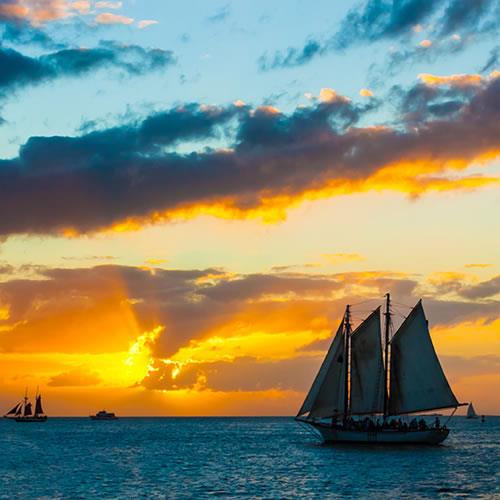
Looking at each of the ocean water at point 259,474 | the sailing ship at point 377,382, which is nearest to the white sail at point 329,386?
the sailing ship at point 377,382

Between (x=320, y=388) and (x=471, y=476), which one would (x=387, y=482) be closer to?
(x=471, y=476)

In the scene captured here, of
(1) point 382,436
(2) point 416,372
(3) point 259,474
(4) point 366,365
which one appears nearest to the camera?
(3) point 259,474

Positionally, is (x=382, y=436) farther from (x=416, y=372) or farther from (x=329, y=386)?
(x=329, y=386)

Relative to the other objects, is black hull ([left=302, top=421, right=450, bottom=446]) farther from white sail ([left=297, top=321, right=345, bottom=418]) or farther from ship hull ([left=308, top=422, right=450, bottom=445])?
white sail ([left=297, top=321, right=345, bottom=418])

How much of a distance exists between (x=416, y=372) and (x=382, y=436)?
32.4 ft

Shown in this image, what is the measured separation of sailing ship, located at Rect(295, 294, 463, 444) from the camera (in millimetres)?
123875

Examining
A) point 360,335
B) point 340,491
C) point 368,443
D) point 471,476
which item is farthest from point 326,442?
point 340,491

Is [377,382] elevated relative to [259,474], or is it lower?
elevated

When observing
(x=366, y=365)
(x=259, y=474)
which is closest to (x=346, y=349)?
(x=366, y=365)

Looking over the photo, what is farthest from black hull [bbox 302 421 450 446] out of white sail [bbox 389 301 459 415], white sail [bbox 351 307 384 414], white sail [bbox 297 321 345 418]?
white sail [bbox 297 321 345 418]

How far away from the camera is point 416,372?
411 feet

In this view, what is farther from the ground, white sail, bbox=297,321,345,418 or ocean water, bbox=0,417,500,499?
white sail, bbox=297,321,345,418

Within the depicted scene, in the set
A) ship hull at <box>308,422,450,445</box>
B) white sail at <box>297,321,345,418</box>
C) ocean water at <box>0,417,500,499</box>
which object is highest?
white sail at <box>297,321,345,418</box>

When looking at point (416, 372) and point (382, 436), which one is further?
point (382, 436)
